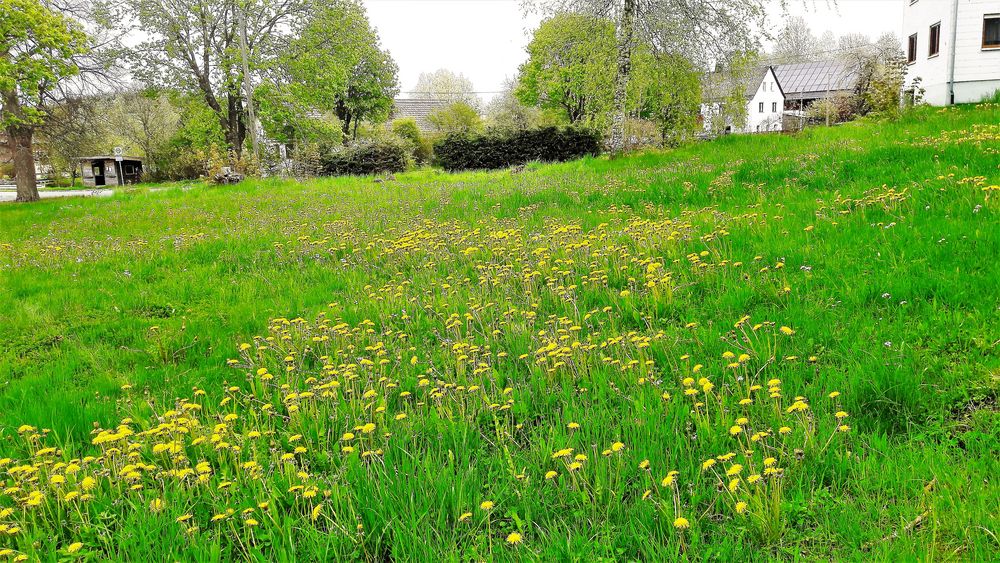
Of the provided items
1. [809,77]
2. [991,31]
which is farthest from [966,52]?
[809,77]

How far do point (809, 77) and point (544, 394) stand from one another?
8276 cm

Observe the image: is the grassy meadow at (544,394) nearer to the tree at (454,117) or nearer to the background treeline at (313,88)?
the background treeline at (313,88)

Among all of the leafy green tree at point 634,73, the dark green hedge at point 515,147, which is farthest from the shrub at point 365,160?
the leafy green tree at point 634,73

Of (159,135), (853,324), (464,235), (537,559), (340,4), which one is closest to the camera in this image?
(537,559)

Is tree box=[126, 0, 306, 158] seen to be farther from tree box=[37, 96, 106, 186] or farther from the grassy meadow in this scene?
the grassy meadow

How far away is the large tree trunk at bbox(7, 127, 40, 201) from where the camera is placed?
20542 millimetres

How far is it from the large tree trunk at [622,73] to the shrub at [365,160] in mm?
13122

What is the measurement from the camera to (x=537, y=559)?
84.8 inches

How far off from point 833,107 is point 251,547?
149ft

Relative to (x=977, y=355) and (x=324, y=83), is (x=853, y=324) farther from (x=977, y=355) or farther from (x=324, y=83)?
(x=324, y=83)

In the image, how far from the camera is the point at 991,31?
70.6 ft

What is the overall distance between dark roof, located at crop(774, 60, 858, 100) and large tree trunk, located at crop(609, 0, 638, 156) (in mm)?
63198

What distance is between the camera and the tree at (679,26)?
15328 millimetres

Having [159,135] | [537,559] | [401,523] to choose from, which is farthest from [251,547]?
[159,135]
